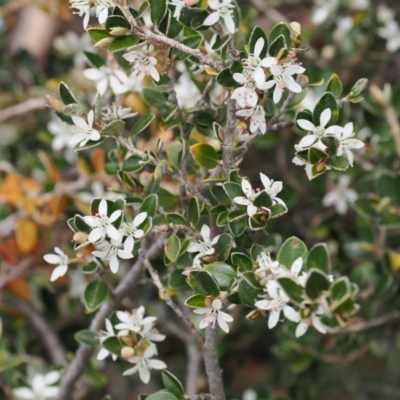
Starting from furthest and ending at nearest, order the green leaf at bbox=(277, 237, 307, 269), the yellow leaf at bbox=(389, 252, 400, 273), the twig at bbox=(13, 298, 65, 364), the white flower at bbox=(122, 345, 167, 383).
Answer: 1. the twig at bbox=(13, 298, 65, 364)
2. the yellow leaf at bbox=(389, 252, 400, 273)
3. the white flower at bbox=(122, 345, 167, 383)
4. the green leaf at bbox=(277, 237, 307, 269)

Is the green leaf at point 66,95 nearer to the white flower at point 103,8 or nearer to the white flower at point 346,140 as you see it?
the white flower at point 103,8

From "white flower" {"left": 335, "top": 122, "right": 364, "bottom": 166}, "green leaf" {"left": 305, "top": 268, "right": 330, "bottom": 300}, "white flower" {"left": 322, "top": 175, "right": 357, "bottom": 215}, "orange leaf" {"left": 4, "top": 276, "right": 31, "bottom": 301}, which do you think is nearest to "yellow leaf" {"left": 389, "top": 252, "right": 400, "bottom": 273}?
"white flower" {"left": 322, "top": 175, "right": 357, "bottom": 215}

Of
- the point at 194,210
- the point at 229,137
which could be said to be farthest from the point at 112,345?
the point at 229,137

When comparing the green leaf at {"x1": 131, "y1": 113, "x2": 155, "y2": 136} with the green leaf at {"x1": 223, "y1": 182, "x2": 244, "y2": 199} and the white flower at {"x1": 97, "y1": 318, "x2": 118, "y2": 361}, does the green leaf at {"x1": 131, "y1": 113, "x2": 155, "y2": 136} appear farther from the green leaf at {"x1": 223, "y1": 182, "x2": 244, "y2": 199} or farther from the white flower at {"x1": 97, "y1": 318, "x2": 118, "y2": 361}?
the white flower at {"x1": 97, "y1": 318, "x2": 118, "y2": 361}

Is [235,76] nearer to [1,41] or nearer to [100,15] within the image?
[100,15]

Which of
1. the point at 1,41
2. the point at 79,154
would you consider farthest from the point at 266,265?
the point at 1,41
